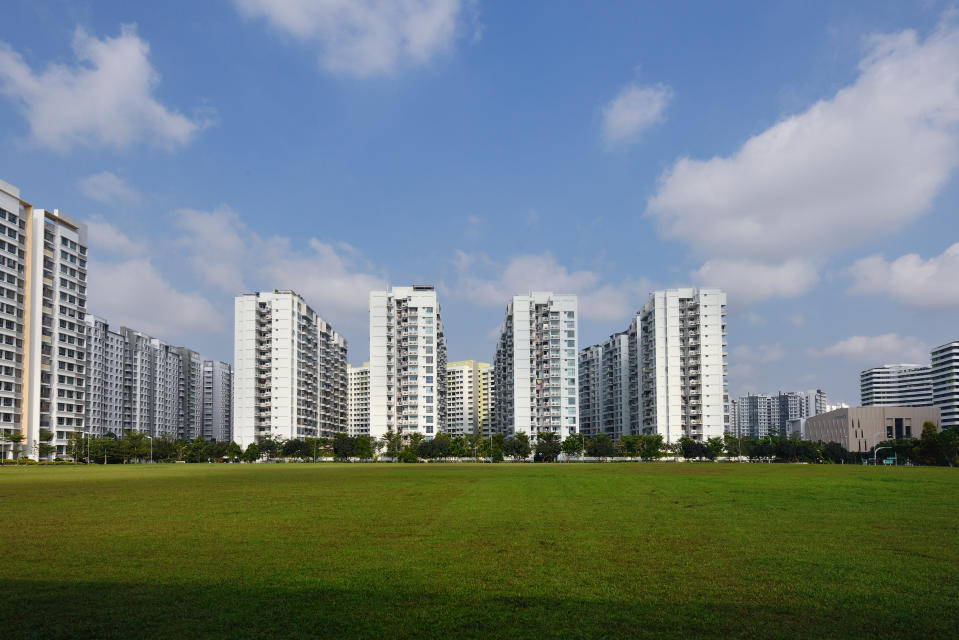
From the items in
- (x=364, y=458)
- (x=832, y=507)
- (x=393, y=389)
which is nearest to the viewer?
(x=832, y=507)

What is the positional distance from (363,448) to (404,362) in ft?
77.9

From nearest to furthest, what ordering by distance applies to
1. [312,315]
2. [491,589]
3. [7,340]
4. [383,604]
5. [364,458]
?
[383,604]
[491,589]
[7,340]
[364,458]
[312,315]

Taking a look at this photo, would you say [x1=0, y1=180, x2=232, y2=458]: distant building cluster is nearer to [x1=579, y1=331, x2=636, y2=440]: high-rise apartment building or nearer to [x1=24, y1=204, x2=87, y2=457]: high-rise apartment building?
[x1=24, y1=204, x2=87, y2=457]: high-rise apartment building

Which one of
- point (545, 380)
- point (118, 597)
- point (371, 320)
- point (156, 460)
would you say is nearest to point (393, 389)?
point (371, 320)

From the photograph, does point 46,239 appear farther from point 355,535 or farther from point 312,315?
point 355,535

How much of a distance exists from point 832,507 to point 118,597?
19349 mm

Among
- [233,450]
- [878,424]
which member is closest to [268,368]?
[233,450]

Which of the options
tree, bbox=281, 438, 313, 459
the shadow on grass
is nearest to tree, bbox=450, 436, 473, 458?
tree, bbox=281, 438, 313, 459

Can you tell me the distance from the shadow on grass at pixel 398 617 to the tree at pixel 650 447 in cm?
11198

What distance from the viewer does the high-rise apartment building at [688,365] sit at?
429ft

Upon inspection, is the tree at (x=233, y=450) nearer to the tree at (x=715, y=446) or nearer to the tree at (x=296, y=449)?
the tree at (x=296, y=449)

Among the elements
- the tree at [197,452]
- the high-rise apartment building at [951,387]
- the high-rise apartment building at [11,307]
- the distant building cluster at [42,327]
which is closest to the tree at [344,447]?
the tree at [197,452]

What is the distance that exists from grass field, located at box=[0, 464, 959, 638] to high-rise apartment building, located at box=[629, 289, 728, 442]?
116m

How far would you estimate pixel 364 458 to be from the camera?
124562 mm
